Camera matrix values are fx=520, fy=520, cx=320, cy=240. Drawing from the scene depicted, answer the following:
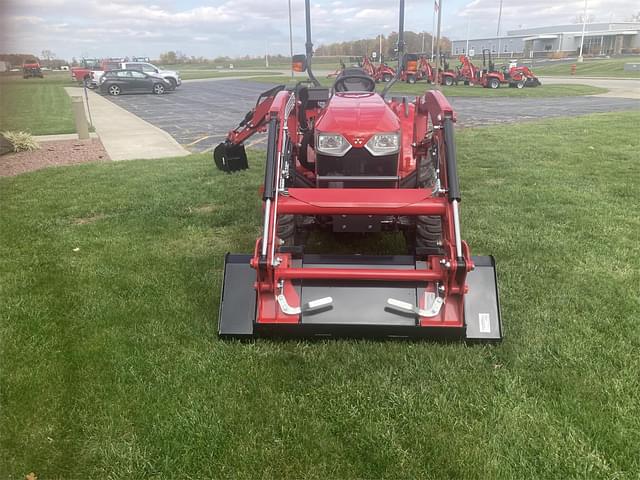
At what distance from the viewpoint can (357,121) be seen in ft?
12.6

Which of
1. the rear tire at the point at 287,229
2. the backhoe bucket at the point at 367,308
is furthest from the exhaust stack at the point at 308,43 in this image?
the backhoe bucket at the point at 367,308

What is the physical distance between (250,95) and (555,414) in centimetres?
2353

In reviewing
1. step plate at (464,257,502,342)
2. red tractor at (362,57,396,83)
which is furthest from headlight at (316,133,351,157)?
red tractor at (362,57,396,83)

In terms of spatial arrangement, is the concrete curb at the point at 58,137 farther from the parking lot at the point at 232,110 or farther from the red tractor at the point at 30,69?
the red tractor at the point at 30,69

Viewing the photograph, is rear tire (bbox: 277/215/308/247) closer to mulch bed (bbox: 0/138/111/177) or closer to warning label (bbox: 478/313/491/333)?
warning label (bbox: 478/313/491/333)

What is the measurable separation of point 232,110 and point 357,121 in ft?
49.9

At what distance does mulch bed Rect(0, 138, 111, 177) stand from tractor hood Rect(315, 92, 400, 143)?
6.72 m

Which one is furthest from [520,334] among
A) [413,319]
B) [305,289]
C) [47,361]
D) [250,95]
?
[250,95]

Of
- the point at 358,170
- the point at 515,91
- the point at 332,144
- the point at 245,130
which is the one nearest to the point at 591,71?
the point at 515,91

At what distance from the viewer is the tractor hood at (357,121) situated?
3807 mm

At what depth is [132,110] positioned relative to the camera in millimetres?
19250

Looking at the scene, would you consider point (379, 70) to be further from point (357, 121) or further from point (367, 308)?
point (367, 308)

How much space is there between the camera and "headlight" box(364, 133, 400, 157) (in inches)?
151

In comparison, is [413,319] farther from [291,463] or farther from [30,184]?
[30,184]
